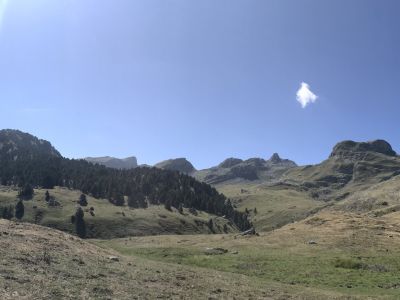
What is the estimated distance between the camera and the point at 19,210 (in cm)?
16738

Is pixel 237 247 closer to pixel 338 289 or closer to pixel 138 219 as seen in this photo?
pixel 338 289

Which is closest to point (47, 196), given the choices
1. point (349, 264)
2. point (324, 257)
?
point (324, 257)

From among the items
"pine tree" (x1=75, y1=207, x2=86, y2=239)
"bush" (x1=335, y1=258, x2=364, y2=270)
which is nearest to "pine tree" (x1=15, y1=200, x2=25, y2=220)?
"pine tree" (x1=75, y1=207, x2=86, y2=239)

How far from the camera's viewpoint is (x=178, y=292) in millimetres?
31984

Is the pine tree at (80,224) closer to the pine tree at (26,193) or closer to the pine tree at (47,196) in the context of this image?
the pine tree at (47,196)

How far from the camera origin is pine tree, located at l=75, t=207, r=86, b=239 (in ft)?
508

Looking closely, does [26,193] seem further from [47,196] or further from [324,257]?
[324,257]

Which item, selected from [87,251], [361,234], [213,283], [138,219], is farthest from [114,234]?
[213,283]

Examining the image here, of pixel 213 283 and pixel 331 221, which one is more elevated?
pixel 331 221

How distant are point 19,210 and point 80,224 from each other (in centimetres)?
2611

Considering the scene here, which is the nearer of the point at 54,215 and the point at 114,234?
the point at 114,234

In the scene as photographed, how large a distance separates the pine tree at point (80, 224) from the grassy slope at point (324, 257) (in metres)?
85.1

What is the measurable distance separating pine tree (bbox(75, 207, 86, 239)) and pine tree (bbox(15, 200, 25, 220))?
65.5 ft

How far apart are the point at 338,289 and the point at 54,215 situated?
476 ft
